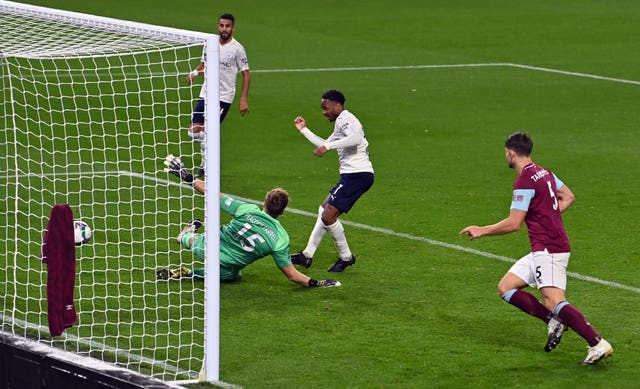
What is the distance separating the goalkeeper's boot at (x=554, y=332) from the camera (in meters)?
10.6

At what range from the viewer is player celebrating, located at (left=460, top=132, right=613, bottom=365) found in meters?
10.3

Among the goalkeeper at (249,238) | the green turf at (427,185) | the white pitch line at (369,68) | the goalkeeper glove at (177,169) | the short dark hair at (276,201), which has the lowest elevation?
the white pitch line at (369,68)

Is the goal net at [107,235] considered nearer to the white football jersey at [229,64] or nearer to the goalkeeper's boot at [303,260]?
the goalkeeper's boot at [303,260]

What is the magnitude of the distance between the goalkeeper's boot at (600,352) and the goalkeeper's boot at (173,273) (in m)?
3.94

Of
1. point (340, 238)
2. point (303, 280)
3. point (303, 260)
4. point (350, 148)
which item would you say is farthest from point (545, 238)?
point (303, 260)

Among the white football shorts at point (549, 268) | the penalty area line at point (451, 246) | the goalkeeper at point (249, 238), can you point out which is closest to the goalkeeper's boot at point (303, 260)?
the goalkeeper at point (249, 238)

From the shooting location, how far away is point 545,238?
1045 cm

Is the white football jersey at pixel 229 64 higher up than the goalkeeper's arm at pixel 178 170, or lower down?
lower down

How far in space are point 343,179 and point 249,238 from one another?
1.50 meters

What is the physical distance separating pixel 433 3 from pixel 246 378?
2840cm

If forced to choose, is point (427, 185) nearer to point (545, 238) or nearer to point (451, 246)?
point (451, 246)

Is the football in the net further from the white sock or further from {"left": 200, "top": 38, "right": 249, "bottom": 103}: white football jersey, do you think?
{"left": 200, "top": 38, "right": 249, "bottom": 103}: white football jersey

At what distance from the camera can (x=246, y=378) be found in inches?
397

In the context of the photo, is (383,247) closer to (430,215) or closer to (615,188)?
(430,215)
